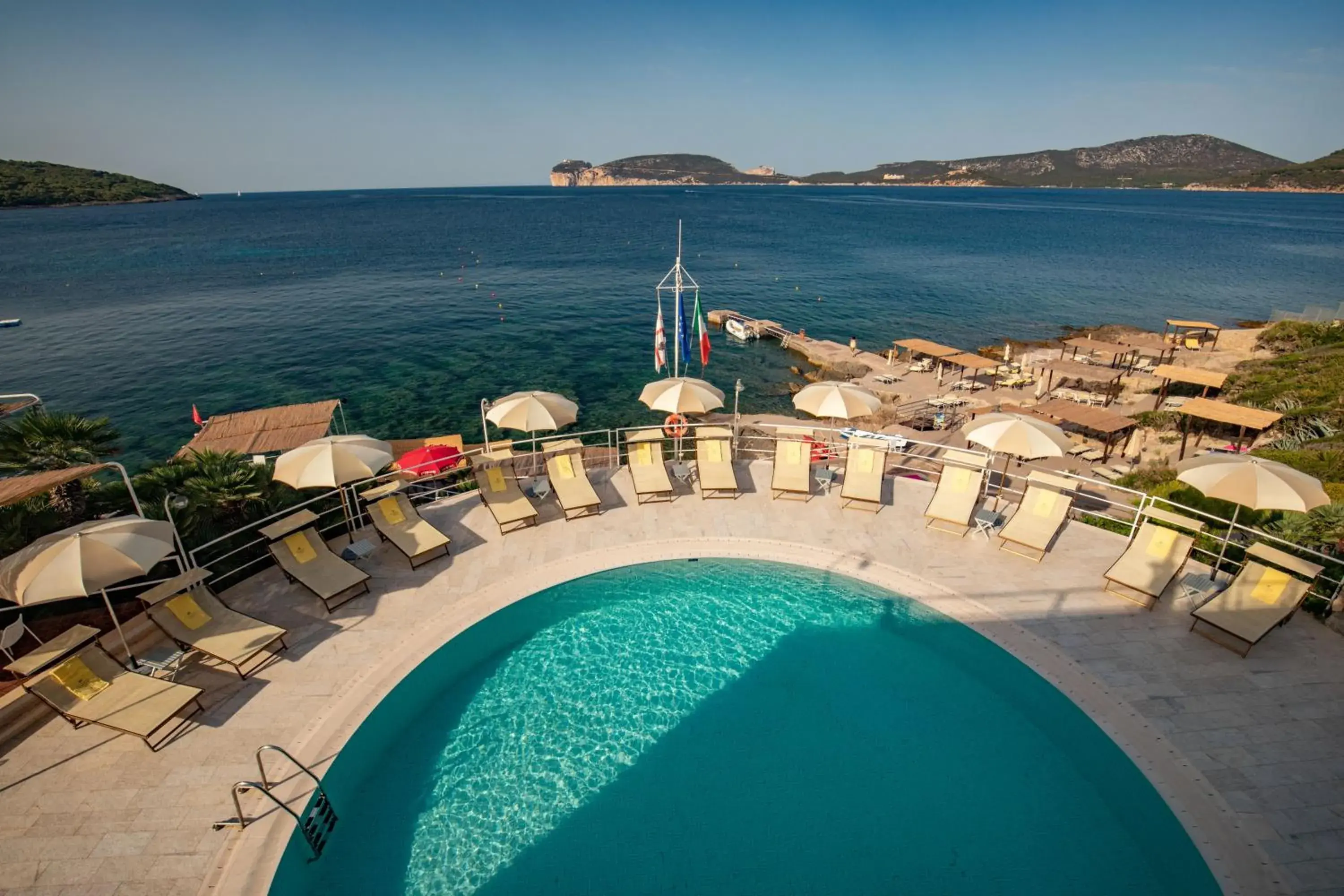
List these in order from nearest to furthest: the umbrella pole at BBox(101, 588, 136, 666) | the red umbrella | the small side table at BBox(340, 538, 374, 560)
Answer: the umbrella pole at BBox(101, 588, 136, 666)
the small side table at BBox(340, 538, 374, 560)
the red umbrella

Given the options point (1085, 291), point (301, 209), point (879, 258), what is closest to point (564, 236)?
point (879, 258)

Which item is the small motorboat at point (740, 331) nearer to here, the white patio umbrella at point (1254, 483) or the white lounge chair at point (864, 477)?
the white lounge chair at point (864, 477)

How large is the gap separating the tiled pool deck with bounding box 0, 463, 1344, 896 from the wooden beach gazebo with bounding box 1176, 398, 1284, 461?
10365mm

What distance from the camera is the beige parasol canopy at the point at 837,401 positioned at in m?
11.5

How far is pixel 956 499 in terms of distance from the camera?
11125mm

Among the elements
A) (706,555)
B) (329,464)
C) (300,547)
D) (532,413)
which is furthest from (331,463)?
(706,555)

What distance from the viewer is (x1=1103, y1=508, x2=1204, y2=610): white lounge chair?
8844mm

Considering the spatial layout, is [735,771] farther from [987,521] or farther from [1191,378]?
[1191,378]

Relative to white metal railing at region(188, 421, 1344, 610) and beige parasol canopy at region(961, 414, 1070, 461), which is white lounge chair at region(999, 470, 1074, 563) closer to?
white metal railing at region(188, 421, 1344, 610)

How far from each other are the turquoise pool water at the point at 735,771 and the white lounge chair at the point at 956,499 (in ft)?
7.92

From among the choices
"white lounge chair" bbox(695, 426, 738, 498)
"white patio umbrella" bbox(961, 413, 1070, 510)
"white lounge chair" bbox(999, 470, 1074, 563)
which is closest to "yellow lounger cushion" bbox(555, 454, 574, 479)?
"white lounge chair" bbox(695, 426, 738, 498)

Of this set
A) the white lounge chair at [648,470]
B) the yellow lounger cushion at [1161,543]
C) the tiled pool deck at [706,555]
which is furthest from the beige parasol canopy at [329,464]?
the yellow lounger cushion at [1161,543]

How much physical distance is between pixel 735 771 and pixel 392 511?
7.27m

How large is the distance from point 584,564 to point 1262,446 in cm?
2074
